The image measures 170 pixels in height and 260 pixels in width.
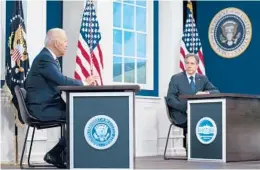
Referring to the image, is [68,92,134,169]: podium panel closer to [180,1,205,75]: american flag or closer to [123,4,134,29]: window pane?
[123,4,134,29]: window pane

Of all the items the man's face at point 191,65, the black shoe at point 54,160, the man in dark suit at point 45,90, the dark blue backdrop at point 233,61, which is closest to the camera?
the man in dark suit at point 45,90

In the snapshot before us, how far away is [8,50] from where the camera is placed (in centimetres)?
575

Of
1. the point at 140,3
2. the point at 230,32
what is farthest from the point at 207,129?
the point at 230,32

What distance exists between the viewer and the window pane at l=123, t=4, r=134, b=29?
7.44 metres

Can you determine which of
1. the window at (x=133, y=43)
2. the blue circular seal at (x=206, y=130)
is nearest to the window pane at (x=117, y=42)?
the window at (x=133, y=43)

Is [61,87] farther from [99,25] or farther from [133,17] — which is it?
[133,17]

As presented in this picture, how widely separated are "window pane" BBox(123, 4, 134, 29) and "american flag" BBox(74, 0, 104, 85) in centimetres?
100

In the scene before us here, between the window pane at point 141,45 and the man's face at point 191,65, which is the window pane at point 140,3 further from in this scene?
the man's face at point 191,65

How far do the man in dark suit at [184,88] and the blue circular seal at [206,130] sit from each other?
0.59 m

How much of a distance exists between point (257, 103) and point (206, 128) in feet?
2.30

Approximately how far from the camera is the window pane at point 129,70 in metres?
7.41

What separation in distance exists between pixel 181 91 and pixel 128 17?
1342 mm

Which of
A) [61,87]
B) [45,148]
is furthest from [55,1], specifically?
[61,87]

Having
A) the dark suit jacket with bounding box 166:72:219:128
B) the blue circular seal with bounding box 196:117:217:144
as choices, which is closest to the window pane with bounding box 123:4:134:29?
the dark suit jacket with bounding box 166:72:219:128
